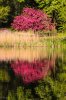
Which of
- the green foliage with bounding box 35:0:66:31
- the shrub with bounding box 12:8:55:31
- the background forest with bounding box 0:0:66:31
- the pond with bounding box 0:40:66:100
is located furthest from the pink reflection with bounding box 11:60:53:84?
the background forest with bounding box 0:0:66:31

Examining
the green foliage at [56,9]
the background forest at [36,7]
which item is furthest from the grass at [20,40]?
the background forest at [36,7]

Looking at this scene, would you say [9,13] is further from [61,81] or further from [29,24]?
[61,81]

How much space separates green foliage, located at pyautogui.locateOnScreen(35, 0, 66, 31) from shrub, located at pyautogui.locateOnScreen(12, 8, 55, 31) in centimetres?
99

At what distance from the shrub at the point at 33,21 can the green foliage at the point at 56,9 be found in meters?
0.99

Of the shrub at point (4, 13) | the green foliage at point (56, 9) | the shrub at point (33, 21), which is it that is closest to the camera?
the shrub at point (33, 21)

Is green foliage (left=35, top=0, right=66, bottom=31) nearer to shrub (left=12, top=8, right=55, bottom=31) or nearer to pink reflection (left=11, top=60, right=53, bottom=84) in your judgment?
shrub (left=12, top=8, right=55, bottom=31)

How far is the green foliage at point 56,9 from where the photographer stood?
3753cm

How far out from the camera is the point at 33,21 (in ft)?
124

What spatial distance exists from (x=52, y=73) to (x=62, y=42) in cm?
1793

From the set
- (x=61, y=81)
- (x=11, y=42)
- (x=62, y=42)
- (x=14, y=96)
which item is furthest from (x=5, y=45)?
(x=14, y=96)

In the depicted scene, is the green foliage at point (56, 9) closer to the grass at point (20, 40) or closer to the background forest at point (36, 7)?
the background forest at point (36, 7)

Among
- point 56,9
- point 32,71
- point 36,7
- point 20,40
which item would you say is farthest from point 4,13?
point 32,71

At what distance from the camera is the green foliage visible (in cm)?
3753

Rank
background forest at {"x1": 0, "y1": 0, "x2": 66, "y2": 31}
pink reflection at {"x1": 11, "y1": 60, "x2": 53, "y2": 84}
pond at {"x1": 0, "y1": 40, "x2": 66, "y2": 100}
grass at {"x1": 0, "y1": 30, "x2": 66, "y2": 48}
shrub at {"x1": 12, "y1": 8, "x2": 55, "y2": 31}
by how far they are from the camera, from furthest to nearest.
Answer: background forest at {"x1": 0, "y1": 0, "x2": 66, "y2": 31} < shrub at {"x1": 12, "y1": 8, "x2": 55, "y2": 31} < grass at {"x1": 0, "y1": 30, "x2": 66, "y2": 48} < pink reflection at {"x1": 11, "y1": 60, "x2": 53, "y2": 84} < pond at {"x1": 0, "y1": 40, "x2": 66, "y2": 100}
